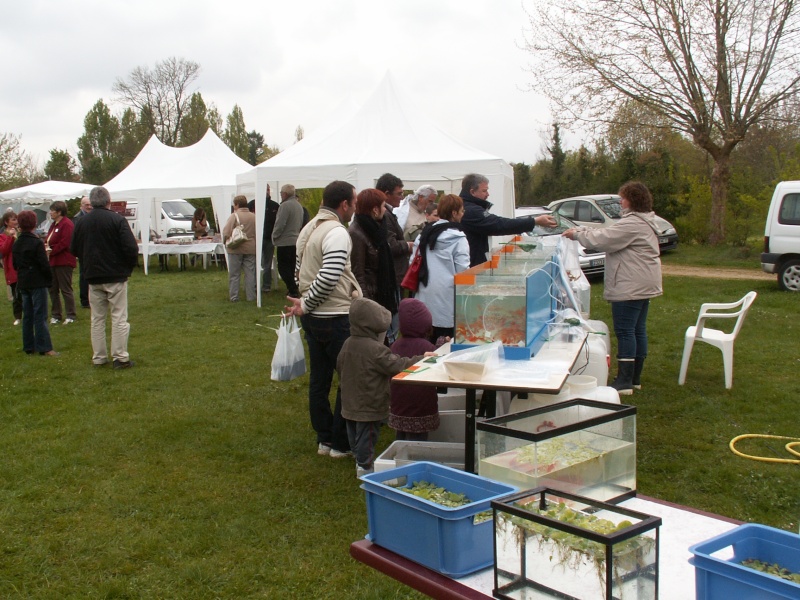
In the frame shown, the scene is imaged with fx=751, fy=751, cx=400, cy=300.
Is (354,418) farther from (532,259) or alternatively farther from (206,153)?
(206,153)

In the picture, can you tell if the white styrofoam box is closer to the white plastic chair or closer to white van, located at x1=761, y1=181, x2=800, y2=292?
the white plastic chair

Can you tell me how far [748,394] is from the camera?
6512 mm

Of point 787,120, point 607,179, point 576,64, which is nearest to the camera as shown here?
A: point 787,120

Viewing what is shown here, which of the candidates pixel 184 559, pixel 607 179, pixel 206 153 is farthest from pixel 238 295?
pixel 607 179

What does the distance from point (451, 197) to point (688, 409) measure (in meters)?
2.64

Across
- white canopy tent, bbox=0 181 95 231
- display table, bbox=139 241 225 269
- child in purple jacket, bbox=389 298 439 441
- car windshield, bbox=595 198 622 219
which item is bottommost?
child in purple jacket, bbox=389 298 439 441

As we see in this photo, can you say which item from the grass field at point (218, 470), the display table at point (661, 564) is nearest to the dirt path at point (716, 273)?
the grass field at point (218, 470)

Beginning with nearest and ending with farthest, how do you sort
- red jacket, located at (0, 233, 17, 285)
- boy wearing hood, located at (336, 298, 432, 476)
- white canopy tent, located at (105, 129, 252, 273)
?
boy wearing hood, located at (336, 298, 432, 476) < red jacket, located at (0, 233, 17, 285) < white canopy tent, located at (105, 129, 252, 273)

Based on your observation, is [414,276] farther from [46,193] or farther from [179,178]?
[46,193]

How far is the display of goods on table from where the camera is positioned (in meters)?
Result: 1.75

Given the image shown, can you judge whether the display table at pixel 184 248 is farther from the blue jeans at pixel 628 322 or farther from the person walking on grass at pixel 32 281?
the blue jeans at pixel 628 322

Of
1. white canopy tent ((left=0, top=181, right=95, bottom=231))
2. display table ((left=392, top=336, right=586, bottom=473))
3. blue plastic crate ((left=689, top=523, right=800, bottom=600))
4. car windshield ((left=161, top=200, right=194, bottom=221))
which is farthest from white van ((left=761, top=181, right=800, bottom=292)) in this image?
white canopy tent ((left=0, top=181, right=95, bottom=231))

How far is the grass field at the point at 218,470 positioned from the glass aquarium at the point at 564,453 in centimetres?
127

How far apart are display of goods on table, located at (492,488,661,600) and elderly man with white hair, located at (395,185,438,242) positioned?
18.8ft
